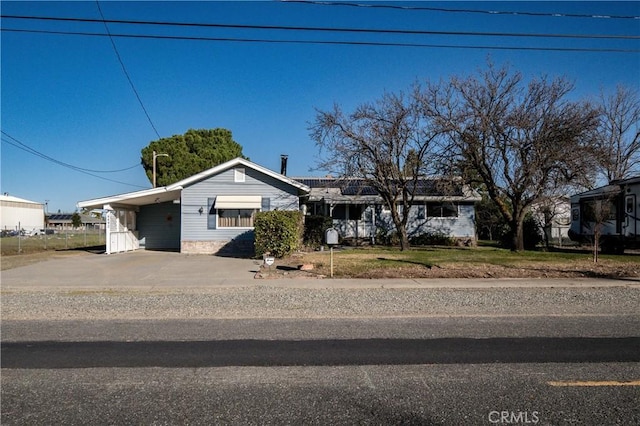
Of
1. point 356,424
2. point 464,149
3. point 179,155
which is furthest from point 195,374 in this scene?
point 179,155

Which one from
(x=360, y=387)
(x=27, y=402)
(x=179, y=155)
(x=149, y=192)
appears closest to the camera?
(x=27, y=402)

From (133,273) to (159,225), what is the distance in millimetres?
12975

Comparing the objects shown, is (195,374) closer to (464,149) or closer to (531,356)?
(531,356)

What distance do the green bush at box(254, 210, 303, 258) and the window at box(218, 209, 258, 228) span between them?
5557 millimetres

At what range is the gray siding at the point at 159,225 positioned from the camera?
27.3 metres

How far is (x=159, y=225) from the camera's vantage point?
27.4 metres

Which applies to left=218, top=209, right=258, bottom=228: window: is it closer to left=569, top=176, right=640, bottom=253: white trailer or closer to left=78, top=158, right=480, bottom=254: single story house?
left=78, top=158, right=480, bottom=254: single story house

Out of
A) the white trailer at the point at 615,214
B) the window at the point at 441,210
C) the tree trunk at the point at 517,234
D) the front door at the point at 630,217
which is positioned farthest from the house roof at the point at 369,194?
the front door at the point at 630,217

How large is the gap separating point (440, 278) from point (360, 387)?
29.8 ft

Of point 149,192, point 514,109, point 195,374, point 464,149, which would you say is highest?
point 514,109

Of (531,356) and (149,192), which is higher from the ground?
(149,192)

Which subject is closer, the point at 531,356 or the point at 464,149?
the point at 531,356

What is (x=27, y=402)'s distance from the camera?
14.1 ft
